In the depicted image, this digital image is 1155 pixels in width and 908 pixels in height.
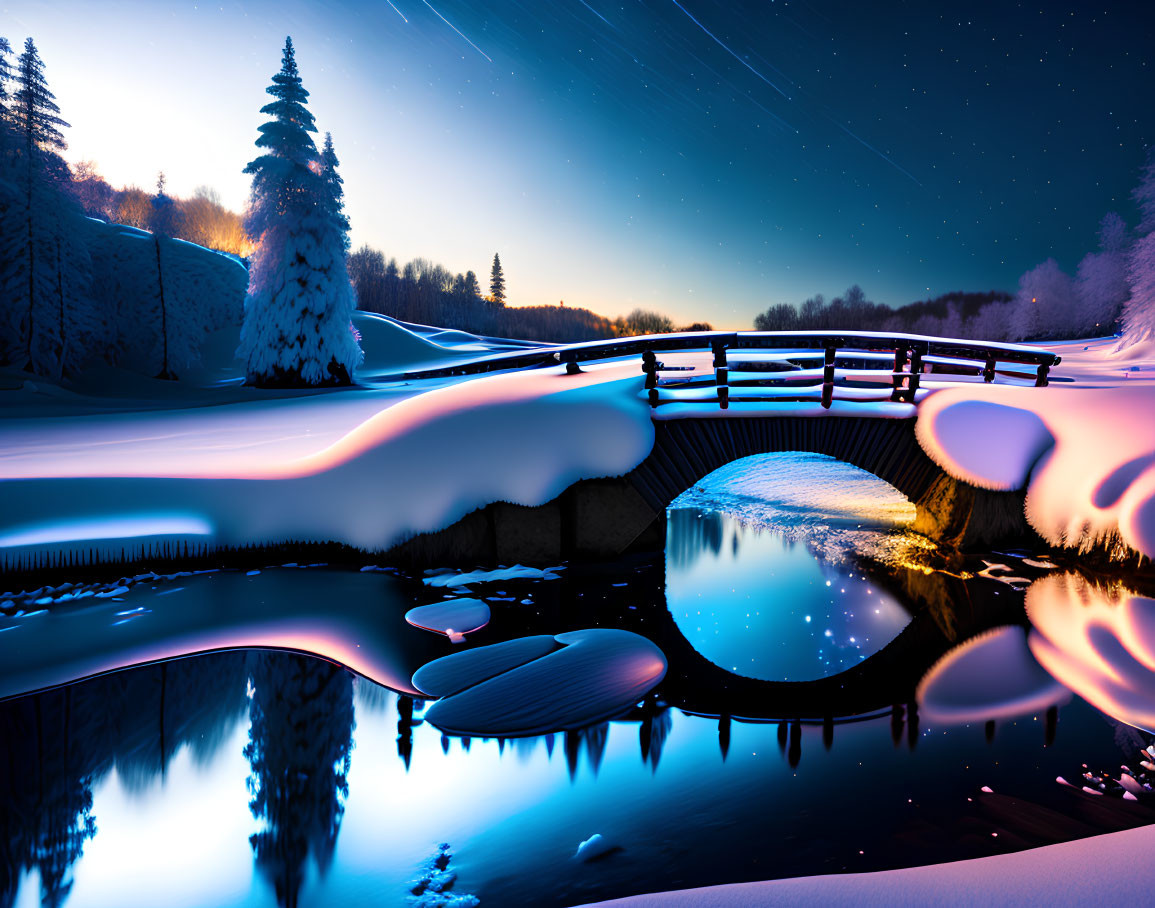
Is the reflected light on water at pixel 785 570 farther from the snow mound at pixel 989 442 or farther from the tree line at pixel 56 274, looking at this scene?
the tree line at pixel 56 274

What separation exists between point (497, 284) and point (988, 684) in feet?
292

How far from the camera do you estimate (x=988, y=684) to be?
20.6 ft

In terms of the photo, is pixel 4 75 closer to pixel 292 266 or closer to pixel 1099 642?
pixel 292 266

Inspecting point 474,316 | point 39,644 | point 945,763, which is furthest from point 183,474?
point 474,316

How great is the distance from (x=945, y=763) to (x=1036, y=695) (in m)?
1.93

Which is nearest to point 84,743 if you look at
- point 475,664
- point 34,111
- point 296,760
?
point 296,760

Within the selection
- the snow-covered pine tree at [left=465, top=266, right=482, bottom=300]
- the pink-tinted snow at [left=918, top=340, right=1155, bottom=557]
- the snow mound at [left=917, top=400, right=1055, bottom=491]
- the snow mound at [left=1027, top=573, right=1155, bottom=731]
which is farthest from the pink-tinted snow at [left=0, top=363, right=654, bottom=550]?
the snow-covered pine tree at [left=465, top=266, right=482, bottom=300]

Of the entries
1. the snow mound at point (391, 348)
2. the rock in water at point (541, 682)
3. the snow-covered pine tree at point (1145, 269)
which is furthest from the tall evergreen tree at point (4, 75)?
the snow-covered pine tree at point (1145, 269)

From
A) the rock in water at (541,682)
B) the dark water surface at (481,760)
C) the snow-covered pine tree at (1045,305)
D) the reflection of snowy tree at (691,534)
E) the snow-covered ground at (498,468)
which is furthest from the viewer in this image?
the snow-covered pine tree at (1045,305)

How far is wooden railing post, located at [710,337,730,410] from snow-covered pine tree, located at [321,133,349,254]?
23.0 metres

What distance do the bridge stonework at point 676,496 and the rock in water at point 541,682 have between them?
2.77 m

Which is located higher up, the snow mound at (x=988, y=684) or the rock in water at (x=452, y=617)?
the rock in water at (x=452, y=617)

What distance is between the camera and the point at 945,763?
4.82 m

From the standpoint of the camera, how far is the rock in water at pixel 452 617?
24.1 feet
